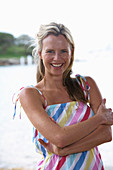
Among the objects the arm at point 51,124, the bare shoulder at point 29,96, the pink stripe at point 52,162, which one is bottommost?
the pink stripe at point 52,162

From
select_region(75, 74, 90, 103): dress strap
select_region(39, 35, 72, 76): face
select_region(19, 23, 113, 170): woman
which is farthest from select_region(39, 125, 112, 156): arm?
select_region(39, 35, 72, 76): face

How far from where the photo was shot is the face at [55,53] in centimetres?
110

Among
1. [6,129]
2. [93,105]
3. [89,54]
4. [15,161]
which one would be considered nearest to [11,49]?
[89,54]

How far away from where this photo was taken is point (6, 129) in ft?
10.6

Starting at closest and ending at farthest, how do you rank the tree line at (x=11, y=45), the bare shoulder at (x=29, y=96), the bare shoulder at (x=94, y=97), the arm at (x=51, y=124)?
the arm at (x=51, y=124) < the bare shoulder at (x=29, y=96) < the bare shoulder at (x=94, y=97) < the tree line at (x=11, y=45)

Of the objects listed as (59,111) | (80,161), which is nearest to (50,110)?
(59,111)

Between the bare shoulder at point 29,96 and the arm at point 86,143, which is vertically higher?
the bare shoulder at point 29,96

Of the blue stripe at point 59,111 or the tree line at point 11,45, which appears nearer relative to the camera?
the blue stripe at point 59,111

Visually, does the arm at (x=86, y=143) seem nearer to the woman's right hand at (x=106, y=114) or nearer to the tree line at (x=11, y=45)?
the woman's right hand at (x=106, y=114)

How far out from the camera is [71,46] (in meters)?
1.19

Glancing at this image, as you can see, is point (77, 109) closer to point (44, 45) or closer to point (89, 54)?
point (44, 45)

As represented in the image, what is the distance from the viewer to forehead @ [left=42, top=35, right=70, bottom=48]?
1104mm

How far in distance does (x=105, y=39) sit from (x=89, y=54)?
1.64 m

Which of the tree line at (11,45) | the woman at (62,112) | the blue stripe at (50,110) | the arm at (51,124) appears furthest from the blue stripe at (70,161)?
the tree line at (11,45)
